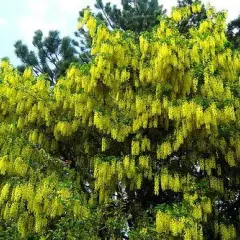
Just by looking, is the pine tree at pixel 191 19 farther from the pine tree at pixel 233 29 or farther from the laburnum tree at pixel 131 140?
the laburnum tree at pixel 131 140

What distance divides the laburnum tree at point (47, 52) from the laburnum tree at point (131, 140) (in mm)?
7952

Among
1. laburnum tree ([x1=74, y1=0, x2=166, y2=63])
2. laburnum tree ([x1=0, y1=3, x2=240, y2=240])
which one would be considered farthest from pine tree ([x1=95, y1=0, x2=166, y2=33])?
laburnum tree ([x1=0, y1=3, x2=240, y2=240])

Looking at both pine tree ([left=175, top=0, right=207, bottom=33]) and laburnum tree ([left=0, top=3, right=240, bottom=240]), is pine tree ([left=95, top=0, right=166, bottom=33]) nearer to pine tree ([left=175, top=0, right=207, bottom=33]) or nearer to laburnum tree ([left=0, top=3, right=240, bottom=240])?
pine tree ([left=175, top=0, right=207, bottom=33])

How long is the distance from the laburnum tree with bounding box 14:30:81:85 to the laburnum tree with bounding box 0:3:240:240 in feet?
26.1

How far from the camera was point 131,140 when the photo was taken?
884cm

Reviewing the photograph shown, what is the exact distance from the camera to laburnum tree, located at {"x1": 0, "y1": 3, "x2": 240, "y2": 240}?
25.5 ft

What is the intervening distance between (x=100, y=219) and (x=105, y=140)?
172 centimetres

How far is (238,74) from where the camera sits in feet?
31.8

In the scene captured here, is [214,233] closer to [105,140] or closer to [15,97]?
[105,140]

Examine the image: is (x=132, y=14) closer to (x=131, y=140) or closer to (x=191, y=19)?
(x=191, y=19)

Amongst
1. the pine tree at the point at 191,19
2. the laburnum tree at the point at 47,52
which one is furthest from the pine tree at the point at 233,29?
the laburnum tree at the point at 47,52

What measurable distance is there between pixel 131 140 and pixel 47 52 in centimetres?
995

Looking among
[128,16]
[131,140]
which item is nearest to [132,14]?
[128,16]

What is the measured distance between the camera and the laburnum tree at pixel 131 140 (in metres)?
7.77
